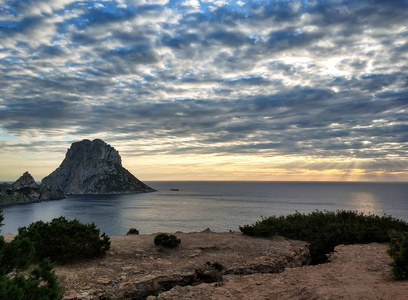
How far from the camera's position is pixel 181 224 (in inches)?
2712

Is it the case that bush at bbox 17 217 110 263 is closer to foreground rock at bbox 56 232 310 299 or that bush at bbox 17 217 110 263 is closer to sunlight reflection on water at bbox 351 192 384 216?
foreground rock at bbox 56 232 310 299

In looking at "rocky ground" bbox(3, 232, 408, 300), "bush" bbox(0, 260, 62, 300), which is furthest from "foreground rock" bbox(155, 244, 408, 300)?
"bush" bbox(0, 260, 62, 300)

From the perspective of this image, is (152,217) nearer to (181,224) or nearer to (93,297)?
(181,224)

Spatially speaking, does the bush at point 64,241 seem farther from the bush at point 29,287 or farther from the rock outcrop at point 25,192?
the rock outcrop at point 25,192

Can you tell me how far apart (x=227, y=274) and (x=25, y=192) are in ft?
523

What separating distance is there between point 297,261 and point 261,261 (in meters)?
3.32

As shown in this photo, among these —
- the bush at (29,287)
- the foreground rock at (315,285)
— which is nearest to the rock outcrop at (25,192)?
the foreground rock at (315,285)

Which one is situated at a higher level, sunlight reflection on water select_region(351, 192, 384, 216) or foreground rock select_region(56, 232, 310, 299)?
foreground rock select_region(56, 232, 310, 299)

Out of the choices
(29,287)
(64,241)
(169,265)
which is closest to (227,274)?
(169,265)

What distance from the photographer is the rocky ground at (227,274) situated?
11.3m

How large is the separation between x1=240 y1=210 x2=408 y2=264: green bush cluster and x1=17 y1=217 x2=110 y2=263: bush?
1257cm

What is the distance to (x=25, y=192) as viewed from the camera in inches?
5561

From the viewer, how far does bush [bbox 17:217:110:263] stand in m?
15.0

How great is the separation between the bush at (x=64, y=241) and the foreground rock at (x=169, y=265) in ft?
2.57
